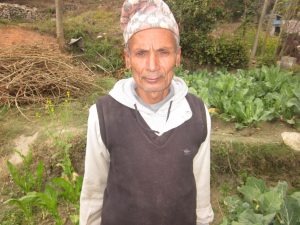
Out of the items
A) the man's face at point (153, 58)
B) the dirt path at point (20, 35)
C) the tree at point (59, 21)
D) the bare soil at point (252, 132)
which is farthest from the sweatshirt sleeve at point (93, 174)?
the dirt path at point (20, 35)

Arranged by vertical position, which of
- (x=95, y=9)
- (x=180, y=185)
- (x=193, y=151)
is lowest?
(x=95, y=9)

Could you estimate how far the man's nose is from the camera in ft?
5.46

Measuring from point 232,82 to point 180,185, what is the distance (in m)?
3.89

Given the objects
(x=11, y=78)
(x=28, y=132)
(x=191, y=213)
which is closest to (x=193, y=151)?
(x=191, y=213)

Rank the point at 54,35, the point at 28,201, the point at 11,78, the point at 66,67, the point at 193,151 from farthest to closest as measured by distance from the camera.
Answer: the point at 54,35 → the point at 66,67 → the point at 11,78 → the point at 28,201 → the point at 193,151

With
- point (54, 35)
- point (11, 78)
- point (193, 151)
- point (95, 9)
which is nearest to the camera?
point (193, 151)

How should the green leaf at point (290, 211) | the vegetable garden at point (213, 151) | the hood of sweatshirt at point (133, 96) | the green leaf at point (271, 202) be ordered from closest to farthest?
the hood of sweatshirt at point (133, 96) < the green leaf at point (290, 211) < the green leaf at point (271, 202) < the vegetable garden at point (213, 151)

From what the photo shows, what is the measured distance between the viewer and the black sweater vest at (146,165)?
1.70 meters

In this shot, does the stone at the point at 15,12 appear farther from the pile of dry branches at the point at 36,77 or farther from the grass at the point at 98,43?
the pile of dry branches at the point at 36,77

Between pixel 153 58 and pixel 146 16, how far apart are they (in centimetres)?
20

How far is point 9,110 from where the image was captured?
18.1ft

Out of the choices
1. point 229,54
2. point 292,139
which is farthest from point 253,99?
point 229,54

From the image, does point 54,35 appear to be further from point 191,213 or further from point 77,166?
point 191,213

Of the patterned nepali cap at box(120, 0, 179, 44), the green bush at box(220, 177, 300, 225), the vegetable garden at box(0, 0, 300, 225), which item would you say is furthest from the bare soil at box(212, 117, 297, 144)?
the patterned nepali cap at box(120, 0, 179, 44)
